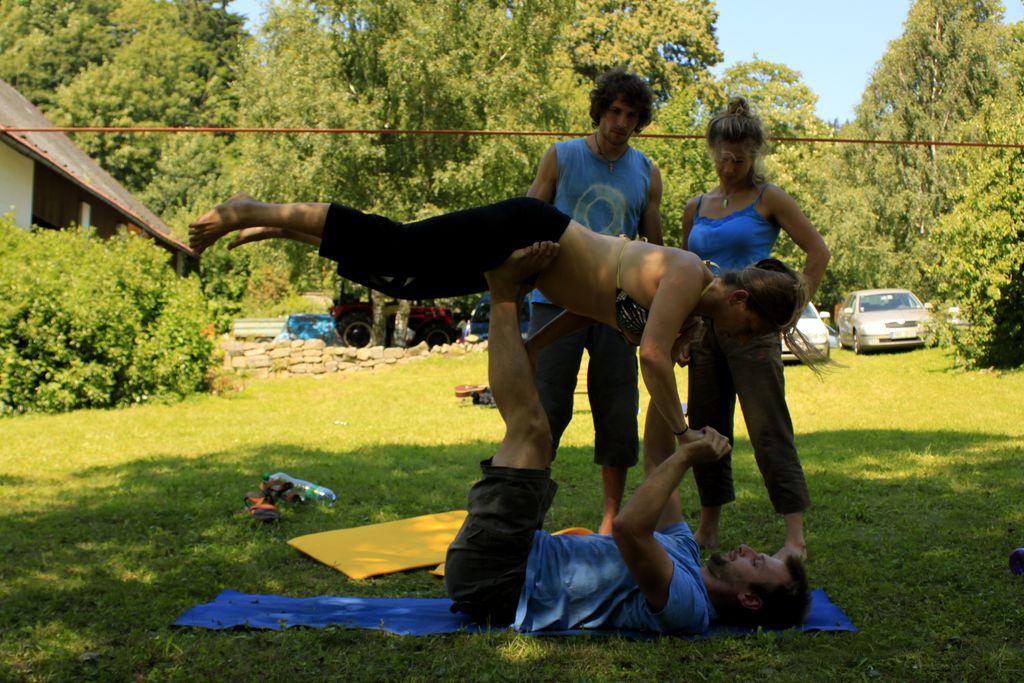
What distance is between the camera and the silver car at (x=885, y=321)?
69.1ft

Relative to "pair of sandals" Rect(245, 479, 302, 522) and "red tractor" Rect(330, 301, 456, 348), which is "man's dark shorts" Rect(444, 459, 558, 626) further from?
"red tractor" Rect(330, 301, 456, 348)

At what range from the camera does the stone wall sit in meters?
18.9

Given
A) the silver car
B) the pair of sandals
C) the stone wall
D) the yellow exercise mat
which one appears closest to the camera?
the yellow exercise mat

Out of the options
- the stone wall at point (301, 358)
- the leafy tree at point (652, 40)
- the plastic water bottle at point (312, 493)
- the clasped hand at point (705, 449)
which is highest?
the leafy tree at point (652, 40)

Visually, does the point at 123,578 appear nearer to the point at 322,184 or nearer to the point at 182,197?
the point at 322,184

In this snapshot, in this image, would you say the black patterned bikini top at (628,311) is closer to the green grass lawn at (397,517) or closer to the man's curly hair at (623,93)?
the man's curly hair at (623,93)

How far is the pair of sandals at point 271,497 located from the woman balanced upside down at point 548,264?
234cm

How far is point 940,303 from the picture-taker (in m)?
18.5

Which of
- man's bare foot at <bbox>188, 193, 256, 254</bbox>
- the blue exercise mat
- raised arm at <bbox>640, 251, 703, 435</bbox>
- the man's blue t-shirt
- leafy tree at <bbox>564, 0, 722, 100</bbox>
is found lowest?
the blue exercise mat

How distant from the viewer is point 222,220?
3805 mm

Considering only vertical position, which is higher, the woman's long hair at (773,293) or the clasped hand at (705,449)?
the woman's long hair at (773,293)

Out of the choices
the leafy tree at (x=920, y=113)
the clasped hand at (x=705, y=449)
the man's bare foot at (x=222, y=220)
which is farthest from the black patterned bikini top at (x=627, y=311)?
the leafy tree at (x=920, y=113)

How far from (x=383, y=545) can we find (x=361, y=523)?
0.78 m

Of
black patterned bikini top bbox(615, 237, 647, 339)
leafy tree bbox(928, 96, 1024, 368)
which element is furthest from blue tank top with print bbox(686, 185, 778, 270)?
leafy tree bbox(928, 96, 1024, 368)
